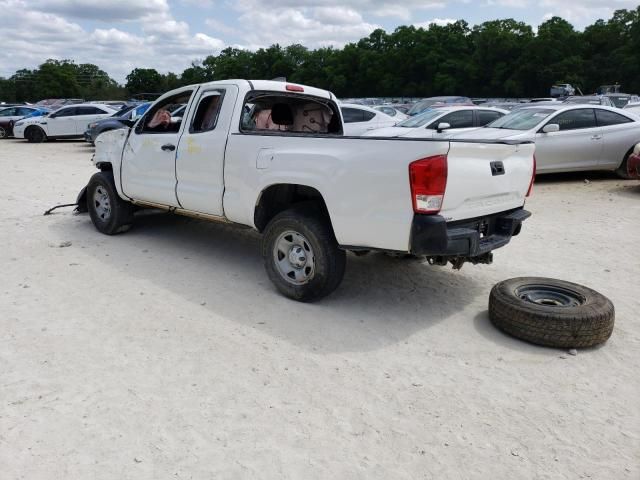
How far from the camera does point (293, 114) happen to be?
641cm

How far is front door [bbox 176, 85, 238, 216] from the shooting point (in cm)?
548

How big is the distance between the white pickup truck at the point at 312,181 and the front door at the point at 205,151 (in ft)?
0.04

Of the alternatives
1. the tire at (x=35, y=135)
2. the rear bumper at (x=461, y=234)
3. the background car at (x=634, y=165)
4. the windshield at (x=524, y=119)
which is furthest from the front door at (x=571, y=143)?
the tire at (x=35, y=135)

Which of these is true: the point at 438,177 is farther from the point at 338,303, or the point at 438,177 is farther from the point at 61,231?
the point at 61,231

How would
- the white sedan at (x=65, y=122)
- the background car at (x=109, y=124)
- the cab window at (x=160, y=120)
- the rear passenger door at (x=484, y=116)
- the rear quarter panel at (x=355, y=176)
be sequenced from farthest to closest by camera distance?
the white sedan at (x=65, y=122) → the background car at (x=109, y=124) → the rear passenger door at (x=484, y=116) → the cab window at (x=160, y=120) → the rear quarter panel at (x=355, y=176)

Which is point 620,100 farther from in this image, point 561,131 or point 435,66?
point 435,66

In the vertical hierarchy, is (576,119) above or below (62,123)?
below

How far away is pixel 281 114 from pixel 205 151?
3.73 feet

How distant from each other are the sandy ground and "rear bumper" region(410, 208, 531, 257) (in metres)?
0.65

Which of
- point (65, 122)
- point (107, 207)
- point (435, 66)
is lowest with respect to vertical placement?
point (107, 207)

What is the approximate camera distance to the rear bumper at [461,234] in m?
4.03

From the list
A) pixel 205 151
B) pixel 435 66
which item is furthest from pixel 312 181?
pixel 435 66

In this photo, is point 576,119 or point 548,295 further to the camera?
point 576,119

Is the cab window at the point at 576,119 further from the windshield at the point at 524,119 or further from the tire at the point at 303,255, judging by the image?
the tire at the point at 303,255
